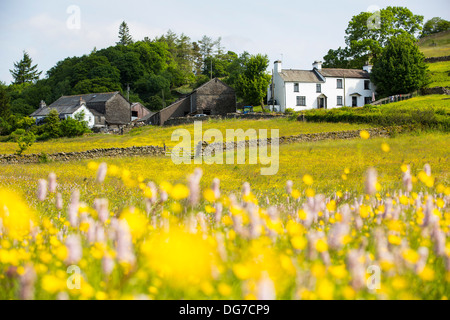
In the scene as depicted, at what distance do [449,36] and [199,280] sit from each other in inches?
4078

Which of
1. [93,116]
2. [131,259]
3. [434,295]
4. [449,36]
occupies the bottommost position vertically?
[434,295]

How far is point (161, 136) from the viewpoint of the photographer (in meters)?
44.7

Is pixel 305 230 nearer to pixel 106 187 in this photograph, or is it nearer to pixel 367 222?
pixel 367 222

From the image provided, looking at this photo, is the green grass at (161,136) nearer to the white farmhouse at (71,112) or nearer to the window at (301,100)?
the window at (301,100)

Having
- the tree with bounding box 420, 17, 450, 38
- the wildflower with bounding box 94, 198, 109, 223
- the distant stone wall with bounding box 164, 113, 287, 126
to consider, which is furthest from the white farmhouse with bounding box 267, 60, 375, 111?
the wildflower with bounding box 94, 198, 109, 223

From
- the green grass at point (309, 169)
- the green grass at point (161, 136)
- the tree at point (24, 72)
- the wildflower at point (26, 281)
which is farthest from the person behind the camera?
the tree at point (24, 72)

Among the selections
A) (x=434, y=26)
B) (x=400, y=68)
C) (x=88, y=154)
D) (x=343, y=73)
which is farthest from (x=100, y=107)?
(x=434, y=26)

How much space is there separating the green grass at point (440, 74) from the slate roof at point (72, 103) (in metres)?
57.7

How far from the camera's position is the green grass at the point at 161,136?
122ft

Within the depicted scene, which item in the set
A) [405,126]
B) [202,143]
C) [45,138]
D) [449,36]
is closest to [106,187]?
[202,143]

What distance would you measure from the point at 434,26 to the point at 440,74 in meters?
31.4

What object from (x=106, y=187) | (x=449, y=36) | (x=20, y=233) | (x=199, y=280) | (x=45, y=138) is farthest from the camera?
(x=449, y=36)

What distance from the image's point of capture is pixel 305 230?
12.5ft

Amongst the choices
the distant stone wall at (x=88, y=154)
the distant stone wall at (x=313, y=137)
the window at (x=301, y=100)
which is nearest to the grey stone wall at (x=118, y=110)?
the window at (x=301, y=100)
